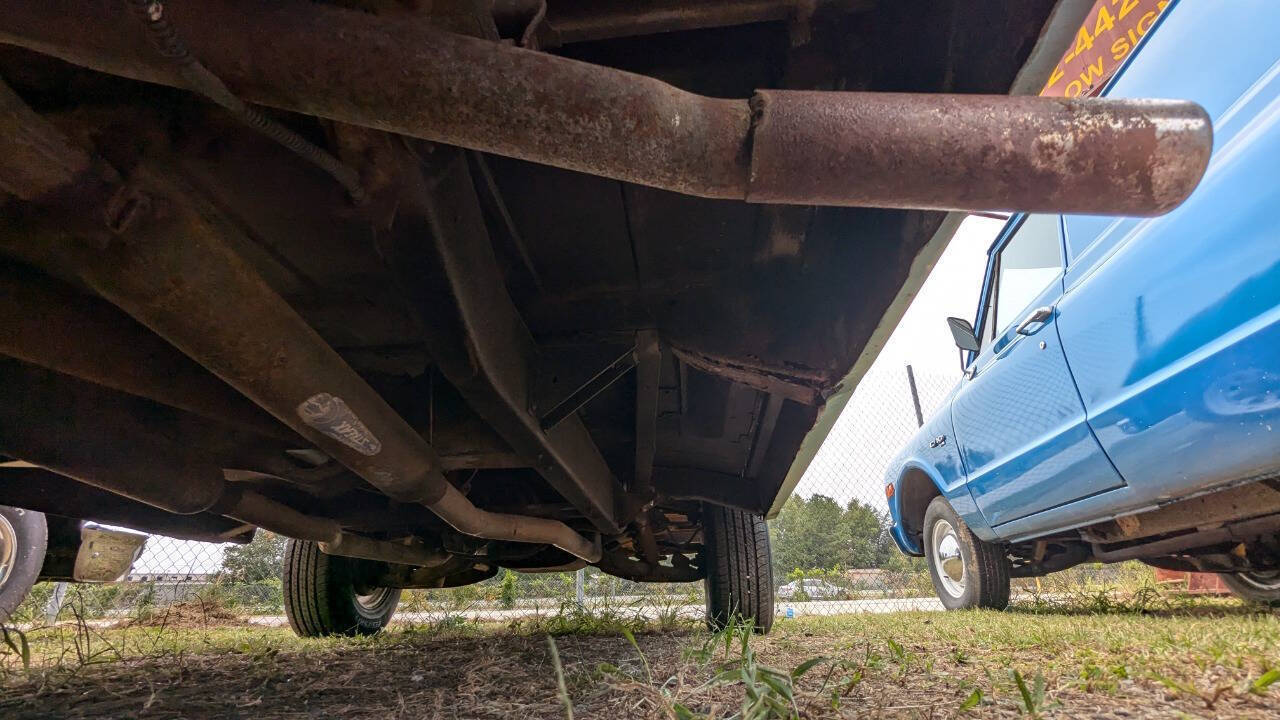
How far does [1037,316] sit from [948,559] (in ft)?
7.23

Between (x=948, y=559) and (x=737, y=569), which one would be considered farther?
(x=948, y=559)

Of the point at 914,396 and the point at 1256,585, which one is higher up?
the point at 914,396

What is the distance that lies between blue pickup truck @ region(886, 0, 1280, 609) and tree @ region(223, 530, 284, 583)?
8505 millimetres

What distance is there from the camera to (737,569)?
8.96ft

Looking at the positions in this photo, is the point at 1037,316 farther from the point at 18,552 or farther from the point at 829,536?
the point at 829,536

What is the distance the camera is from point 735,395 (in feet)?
6.41

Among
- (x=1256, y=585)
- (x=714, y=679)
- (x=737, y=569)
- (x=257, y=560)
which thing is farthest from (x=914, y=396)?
(x=257, y=560)

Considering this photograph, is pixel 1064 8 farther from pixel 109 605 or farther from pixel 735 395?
pixel 109 605

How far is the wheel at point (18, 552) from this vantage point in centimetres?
271

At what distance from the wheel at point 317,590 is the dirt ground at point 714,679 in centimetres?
53

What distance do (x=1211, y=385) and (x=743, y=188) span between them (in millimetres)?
1878

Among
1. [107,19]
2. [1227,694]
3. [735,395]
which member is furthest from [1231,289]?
[107,19]

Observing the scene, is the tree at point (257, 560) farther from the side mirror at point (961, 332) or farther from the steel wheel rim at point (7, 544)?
the side mirror at point (961, 332)

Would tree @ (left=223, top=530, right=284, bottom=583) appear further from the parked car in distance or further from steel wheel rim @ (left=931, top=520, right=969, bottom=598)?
steel wheel rim @ (left=931, top=520, right=969, bottom=598)
